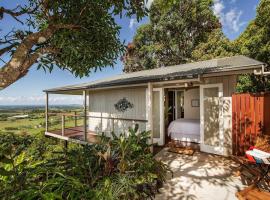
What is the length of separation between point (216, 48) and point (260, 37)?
4.04 metres

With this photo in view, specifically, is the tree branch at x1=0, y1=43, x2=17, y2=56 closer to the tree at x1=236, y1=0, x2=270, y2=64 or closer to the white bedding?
the white bedding

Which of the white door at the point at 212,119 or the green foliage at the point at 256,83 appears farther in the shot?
the green foliage at the point at 256,83

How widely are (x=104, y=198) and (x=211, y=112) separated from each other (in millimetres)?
5577

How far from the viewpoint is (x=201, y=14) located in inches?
763

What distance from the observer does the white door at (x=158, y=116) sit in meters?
8.40

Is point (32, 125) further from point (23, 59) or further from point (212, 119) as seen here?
point (23, 59)

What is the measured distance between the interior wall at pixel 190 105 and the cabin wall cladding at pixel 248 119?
12.7ft

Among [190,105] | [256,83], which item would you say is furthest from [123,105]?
[256,83]

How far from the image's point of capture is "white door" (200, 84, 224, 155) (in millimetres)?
6867

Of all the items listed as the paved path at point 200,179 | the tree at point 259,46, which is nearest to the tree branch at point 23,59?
the paved path at point 200,179

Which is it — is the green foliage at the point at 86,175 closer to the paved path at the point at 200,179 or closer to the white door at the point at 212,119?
the paved path at the point at 200,179

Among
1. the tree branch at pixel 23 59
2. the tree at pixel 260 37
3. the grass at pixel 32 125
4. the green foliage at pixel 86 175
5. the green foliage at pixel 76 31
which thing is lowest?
the grass at pixel 32 125

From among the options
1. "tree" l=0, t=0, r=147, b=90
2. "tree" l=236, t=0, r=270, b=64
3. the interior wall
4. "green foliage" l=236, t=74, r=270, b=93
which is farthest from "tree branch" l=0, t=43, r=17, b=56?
"tree" l=236, t=0, r=270, b=64

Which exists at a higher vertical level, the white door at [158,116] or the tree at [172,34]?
the tree at [172,34]
